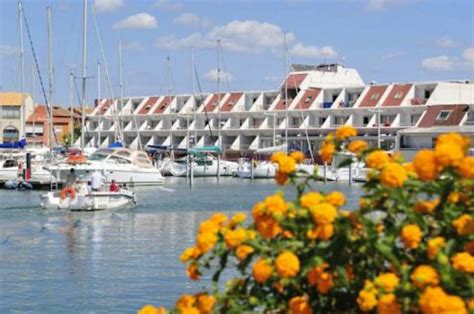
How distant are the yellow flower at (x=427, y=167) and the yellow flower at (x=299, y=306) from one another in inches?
44.5

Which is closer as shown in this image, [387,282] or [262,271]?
[387,282]

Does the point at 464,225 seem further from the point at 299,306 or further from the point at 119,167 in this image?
the point at 119,167

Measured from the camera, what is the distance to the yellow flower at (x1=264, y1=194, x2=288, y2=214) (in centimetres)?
588

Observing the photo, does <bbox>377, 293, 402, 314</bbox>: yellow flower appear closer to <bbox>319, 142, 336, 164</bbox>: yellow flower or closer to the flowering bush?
the flowering bush

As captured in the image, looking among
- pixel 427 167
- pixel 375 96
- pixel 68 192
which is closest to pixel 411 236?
→ pixel 427 167

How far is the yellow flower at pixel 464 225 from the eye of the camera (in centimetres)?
577

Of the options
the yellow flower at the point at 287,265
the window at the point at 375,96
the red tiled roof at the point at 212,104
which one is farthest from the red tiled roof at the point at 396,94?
the yellow flower at the point at 287,265

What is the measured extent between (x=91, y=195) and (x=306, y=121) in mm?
61471

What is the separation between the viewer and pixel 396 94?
94.5 m

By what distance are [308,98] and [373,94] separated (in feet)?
26.3

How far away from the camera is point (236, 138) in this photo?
10419 centimetres

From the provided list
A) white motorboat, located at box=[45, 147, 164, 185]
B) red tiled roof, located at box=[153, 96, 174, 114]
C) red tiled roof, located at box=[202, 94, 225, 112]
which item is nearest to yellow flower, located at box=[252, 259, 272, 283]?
white motorboat, located at box=[45, 147, 164, 185]

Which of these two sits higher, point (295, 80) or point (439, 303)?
point (295, 80)

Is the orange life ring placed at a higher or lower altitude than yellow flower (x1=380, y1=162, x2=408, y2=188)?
lower
